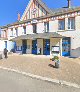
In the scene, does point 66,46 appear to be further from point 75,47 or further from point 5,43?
point 5,43

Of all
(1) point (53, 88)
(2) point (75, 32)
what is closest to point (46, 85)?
(1) point (53, 88)

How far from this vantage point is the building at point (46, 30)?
25344 millimetres

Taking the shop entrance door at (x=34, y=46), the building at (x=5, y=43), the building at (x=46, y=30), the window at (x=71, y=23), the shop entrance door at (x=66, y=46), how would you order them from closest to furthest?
the building at (x=46, y=30)
the window at (x=71, y=23)
the shop entrance door at (x=66, y=46)
the shop entrance door at (x=34, y=46)
the building at (x=5, y=43)

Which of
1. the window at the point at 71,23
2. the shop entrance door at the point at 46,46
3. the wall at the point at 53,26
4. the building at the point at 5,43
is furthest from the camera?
the building at the point at 5,43

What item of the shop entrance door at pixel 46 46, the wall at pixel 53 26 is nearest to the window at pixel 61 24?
the wall at pixel 53 26

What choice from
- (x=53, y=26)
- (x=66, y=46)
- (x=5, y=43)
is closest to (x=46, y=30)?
(x=53, y=26)

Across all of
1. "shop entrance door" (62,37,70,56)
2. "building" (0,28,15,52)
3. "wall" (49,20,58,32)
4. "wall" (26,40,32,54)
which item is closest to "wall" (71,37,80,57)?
"shop entrance door" (62,37,70,56)

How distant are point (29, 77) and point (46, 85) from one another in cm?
259

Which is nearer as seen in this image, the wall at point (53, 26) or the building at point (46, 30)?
the building at point (46, 30)

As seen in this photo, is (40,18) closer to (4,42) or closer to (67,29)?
(67,29)

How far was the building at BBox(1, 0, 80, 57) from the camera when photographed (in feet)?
83.1

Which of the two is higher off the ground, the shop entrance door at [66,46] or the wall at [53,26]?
the wall at [53,26]

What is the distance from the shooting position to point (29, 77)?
43.4 feet

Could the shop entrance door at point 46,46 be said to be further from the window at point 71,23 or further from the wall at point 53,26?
the window at point 71,23
